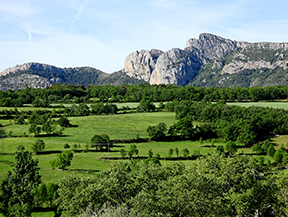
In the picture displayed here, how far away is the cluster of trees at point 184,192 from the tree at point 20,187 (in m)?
7.32

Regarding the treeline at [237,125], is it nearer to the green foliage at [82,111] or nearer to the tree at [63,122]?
the tree at [63,122]

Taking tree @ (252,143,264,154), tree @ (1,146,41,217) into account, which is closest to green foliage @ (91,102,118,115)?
tree @ (252,143,264,154)

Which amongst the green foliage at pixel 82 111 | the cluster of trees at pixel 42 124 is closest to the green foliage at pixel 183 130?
the cluster of trees at pixel 42 124

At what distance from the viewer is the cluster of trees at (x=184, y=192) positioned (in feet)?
83.2

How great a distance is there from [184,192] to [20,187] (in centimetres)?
2231

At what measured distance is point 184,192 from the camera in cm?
2552

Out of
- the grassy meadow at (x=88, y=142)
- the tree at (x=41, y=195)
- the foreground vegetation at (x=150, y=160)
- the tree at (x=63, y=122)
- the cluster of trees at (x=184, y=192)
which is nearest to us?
the cluster of trees at (x=184, y=192)

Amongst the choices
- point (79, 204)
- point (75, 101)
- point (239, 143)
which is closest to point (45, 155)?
point (79, 204)

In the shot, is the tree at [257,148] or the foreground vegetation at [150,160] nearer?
the foreground vegetation at [150,160]

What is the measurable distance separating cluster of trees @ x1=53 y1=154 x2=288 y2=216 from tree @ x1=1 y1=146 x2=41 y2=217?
7.32 m

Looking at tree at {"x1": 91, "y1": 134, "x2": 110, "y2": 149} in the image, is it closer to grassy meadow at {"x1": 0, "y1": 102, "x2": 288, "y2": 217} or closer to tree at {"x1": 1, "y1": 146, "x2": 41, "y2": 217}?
grassy meadow at {"x1": 0, "y1": 102, "x2": 288, "y2": 217}

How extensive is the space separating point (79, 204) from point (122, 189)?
176 inches

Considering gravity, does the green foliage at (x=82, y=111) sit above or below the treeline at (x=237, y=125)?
above

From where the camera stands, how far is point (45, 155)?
64625 millimetres
